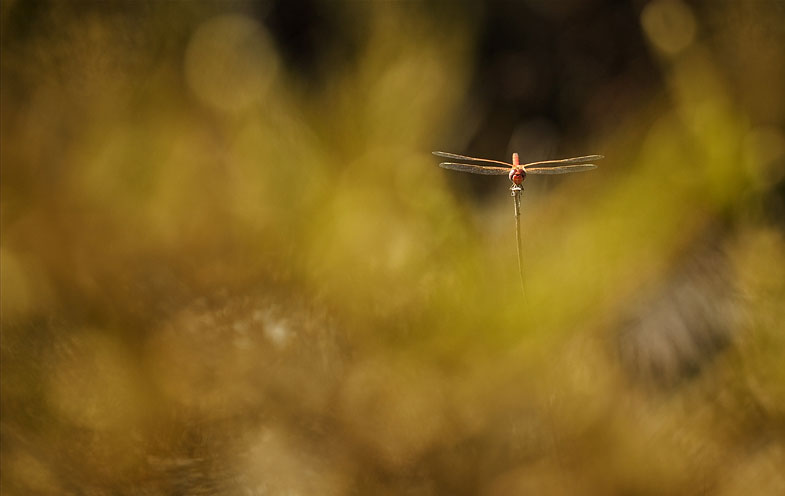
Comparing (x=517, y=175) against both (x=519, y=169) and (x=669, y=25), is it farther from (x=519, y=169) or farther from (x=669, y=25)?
(x=669, y=25)

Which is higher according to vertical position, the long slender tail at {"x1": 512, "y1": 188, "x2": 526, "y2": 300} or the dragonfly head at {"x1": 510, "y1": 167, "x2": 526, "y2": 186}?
the dragonfly head at {"x1": 510, "y1": 167, "x2": 526, "y2": 186}

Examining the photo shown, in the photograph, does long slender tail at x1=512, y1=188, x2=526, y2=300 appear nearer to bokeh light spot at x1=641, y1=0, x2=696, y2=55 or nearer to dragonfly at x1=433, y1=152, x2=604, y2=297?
dragonfly at x1=433, y1=152, x2=604, y2=297

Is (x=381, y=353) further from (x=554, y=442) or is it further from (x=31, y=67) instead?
(x=31, y=67)

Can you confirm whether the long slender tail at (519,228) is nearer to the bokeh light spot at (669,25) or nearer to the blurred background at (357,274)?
the blurred background at (357,274)

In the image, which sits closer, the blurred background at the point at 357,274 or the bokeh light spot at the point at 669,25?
the blurred background at the point at 357,274

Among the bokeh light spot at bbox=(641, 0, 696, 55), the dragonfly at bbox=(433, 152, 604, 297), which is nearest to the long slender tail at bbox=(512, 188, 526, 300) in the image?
the dragonfly at bbox=(433, 152, 604, 297)

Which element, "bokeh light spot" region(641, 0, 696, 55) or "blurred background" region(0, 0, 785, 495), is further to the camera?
"bokeh light spot" region(641, 0, 696, 55)

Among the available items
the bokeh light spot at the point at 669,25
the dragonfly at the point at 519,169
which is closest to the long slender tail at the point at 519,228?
the dragonfly at the point at 519,169

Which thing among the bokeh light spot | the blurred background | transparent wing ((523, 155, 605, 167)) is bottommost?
the blurred background
